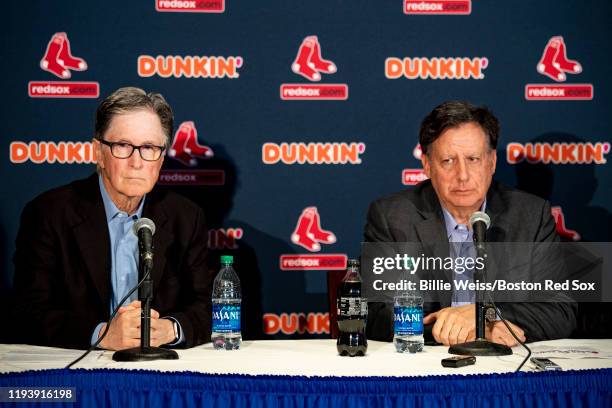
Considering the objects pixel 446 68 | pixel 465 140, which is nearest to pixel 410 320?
pixel 465 140

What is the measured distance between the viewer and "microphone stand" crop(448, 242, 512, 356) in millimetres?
2299

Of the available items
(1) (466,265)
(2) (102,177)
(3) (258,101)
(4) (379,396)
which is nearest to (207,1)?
(3) (258,101)

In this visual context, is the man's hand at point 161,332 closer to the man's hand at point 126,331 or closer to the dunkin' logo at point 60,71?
the man's hand at point 126,331

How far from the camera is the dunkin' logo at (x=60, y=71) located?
3.95 m

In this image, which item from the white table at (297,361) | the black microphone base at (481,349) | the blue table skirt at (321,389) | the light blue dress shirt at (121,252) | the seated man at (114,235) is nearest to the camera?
the blue table skirt at (321,389)

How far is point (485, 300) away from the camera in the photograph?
2.50 metres

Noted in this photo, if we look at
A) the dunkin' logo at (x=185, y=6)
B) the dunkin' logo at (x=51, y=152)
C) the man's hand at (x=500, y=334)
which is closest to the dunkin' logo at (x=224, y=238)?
the dunkin' logo at (x=51, y=152)

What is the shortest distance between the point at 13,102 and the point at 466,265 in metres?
2.41

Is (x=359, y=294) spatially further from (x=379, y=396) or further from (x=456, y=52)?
(x=456, y=52)

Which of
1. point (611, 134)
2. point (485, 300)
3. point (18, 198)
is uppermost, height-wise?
point (611, 134)

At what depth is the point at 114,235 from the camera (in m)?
2.96

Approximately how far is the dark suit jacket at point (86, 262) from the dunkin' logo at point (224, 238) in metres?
0.91

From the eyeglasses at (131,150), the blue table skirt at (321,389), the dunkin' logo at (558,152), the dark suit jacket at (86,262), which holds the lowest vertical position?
the blue table skirt at (321,389)

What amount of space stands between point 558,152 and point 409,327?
6.78 ft
